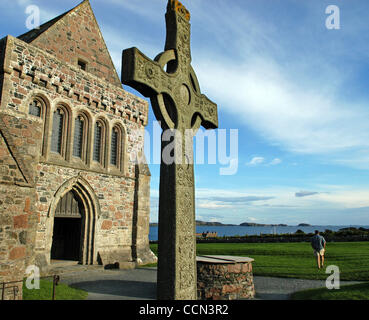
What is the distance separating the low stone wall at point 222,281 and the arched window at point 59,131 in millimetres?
8747

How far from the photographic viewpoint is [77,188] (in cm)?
1406

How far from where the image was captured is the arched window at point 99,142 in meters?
15.5

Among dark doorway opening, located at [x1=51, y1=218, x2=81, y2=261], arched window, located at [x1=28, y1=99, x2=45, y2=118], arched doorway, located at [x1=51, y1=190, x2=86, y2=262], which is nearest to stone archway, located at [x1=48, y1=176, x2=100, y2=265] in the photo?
arched doorway, located at [x1=51, y1=190, x2=86, y2=262]

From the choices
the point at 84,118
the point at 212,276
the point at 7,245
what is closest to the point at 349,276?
the point at 212,276

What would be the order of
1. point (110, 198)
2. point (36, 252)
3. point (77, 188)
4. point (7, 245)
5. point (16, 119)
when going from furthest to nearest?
1. point (110, 198)
2. point (77, 188)
3. point (36, 252)
4. point (16, 119)
5. point (7, 245)

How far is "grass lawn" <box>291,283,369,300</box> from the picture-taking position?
271 inches

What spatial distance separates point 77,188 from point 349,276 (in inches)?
443

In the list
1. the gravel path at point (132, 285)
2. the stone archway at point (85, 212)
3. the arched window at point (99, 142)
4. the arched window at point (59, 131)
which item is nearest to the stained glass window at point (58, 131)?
the arched window at point (59, 131)

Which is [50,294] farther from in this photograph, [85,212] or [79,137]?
[79,137]

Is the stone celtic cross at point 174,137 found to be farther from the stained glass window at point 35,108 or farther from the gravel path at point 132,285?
the stained glass window at point 35,108

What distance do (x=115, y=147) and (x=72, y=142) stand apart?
112 inches
